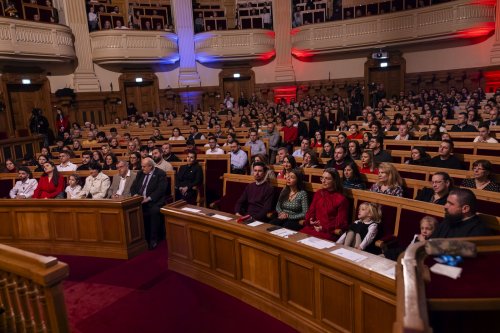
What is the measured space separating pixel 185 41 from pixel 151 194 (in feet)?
33.0

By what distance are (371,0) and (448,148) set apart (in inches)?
416

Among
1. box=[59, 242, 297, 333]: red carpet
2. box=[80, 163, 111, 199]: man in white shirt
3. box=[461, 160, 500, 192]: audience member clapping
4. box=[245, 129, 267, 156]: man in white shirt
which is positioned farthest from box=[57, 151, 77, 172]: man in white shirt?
box=[461, 160, 500, 192]: audience member clapping

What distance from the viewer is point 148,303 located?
293cm

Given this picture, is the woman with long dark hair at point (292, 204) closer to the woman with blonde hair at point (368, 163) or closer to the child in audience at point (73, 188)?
the woman with blonde hair at point (368, 163)

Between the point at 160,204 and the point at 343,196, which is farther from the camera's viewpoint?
the point at 160,204

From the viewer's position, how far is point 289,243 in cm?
240

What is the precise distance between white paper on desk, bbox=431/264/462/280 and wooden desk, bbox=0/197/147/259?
9.18 ft

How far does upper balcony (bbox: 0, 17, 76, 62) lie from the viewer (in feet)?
30.8

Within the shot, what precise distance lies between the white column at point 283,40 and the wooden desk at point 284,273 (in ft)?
35.2

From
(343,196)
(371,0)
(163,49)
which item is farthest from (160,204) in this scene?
(371,0)

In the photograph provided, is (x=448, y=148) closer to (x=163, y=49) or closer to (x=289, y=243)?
(x=289, y=243)

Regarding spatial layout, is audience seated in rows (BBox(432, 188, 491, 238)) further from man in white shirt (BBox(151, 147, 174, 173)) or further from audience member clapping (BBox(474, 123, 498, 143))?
man in white shirt (BBox(151, 147, 174, 173))

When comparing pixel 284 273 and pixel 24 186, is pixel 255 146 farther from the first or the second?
pixel 284 273

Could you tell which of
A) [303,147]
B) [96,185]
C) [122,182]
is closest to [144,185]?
[122,182]
